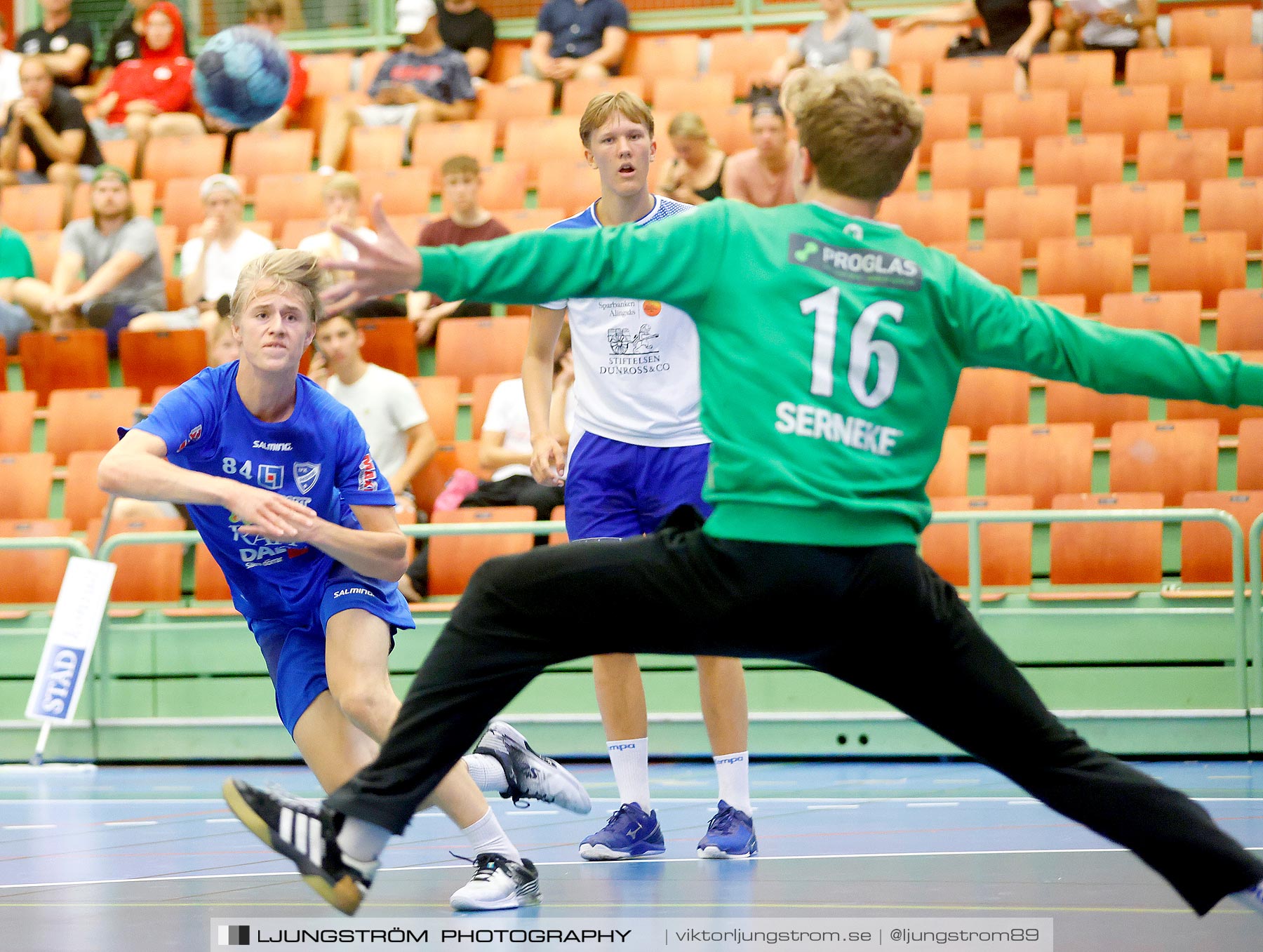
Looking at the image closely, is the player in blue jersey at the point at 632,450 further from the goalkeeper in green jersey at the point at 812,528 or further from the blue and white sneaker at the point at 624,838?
the goalkeeper in green jersey at the point at 812,528

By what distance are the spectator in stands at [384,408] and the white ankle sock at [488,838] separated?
Result: 405cm

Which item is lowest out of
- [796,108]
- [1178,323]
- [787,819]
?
[787,819]

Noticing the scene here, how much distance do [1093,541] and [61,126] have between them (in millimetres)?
8752

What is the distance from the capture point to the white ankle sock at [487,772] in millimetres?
4191

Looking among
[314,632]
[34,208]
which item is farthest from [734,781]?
[34,208]

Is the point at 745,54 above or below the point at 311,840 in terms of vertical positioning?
above

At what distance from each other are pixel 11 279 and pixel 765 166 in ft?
16.6

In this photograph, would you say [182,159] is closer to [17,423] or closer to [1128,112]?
[17,423]

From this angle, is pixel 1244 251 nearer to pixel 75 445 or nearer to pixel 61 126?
pixel 75 445

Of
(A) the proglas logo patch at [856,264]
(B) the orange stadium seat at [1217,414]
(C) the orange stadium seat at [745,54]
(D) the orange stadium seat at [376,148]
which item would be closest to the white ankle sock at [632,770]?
(A) the proglas logo patch at [856,264]

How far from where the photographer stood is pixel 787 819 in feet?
17.3

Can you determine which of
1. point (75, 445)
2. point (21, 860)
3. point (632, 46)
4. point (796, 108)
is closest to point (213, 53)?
point (75, 445)

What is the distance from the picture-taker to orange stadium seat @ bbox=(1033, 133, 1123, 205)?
10055 millimetres

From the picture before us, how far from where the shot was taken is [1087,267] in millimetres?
8945
